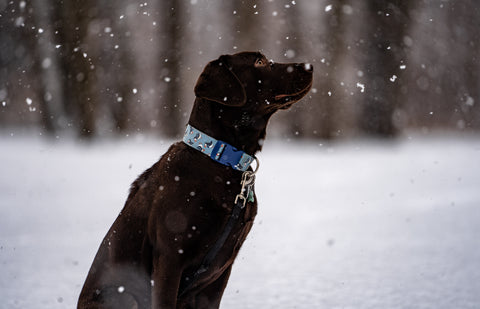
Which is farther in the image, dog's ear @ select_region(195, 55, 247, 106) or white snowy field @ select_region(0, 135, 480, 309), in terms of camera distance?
white snowy field @ select_region(0, 135, 480, 309)

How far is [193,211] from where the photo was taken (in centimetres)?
186

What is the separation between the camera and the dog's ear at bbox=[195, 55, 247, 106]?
200 centimetres

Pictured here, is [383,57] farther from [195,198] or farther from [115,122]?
[195,198]

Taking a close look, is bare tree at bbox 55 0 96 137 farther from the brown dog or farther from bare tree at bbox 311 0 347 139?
the brown dog

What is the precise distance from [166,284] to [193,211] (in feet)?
1.00

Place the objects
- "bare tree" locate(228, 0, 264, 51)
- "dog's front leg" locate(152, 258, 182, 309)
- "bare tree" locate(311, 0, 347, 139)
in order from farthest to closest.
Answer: "bare tree" locate(311, 0, 347, 139) → "bare tree" locate(228, 0, 264, 51) → "dog's front leg" locate(152, 258, 182, 309)

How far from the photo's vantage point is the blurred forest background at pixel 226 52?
12.7m

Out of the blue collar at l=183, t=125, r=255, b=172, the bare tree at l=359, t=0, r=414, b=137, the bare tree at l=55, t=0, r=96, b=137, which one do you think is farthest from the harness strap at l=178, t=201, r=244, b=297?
the bare tree at l=359, t=0, r=414, b=137

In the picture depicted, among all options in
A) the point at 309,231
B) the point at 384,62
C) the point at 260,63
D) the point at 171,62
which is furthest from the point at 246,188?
the point at 384,62

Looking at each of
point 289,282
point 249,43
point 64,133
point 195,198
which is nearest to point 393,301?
point 289,282

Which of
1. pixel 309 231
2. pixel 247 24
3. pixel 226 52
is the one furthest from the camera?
pixel 247 24

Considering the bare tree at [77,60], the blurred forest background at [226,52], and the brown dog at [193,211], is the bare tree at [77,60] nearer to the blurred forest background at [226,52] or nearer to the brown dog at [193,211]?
the blurred forest background at [226,52]

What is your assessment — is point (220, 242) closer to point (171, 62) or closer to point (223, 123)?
point (223, 123)

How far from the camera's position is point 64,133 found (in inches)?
547
